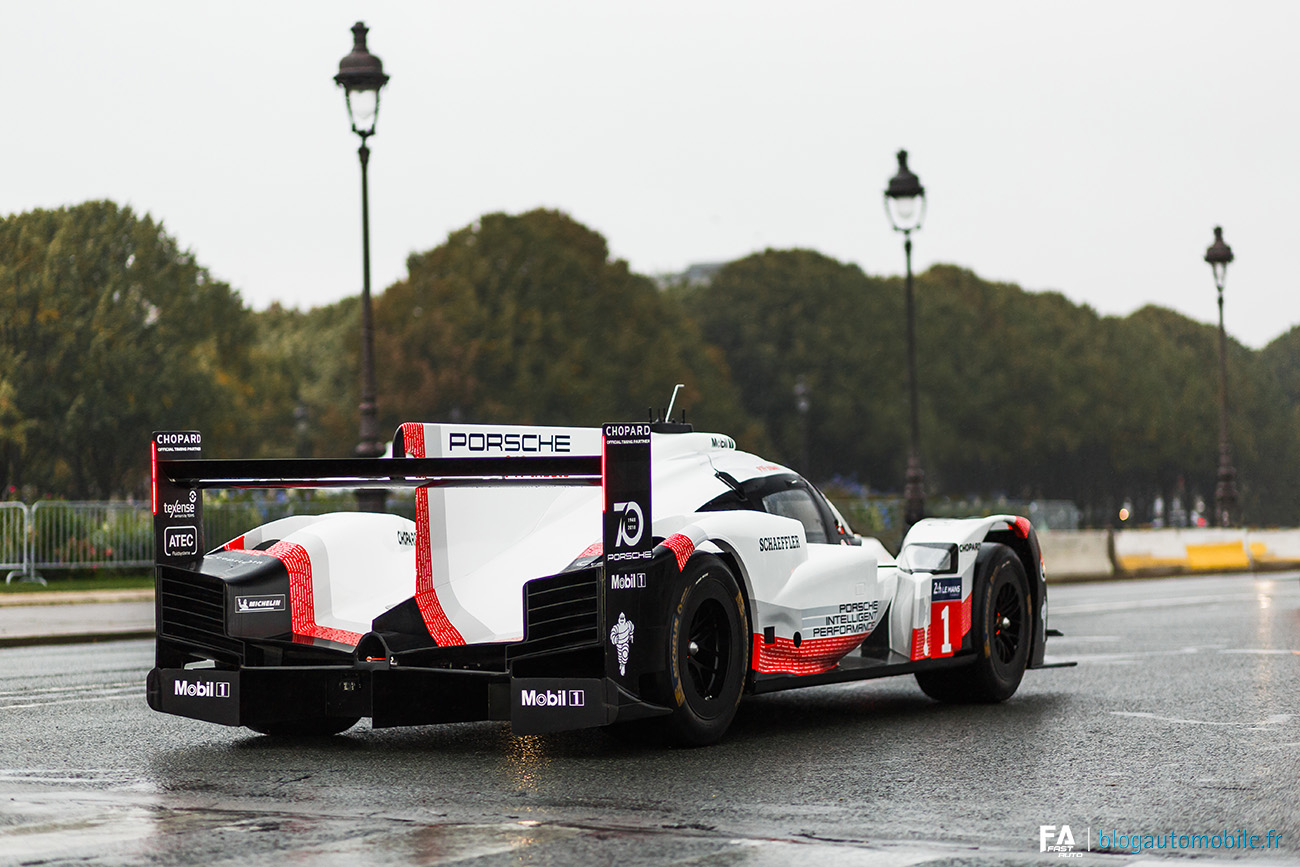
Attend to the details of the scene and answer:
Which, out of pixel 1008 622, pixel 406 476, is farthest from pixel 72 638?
pixel 406 476

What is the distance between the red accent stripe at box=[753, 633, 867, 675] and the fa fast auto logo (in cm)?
258

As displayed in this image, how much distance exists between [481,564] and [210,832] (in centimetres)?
270

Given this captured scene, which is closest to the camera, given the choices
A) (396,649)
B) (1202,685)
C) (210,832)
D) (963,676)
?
(210,832)

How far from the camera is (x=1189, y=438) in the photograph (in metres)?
94.0

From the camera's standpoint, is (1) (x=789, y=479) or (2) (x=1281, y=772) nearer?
(2) (x=1281, y=772)

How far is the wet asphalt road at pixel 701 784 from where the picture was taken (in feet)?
19.6

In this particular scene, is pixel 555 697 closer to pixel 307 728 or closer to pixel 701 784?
pixel 701 784

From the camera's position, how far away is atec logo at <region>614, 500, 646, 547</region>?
783cm

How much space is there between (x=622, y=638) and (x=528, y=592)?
487mm

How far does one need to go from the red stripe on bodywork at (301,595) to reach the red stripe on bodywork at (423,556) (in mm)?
358

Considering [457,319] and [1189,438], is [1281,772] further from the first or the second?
[1189,438]

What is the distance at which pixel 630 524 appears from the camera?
786 cm

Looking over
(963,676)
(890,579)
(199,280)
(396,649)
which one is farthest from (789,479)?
(199,280)

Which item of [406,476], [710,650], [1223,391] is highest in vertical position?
[1223,391]
